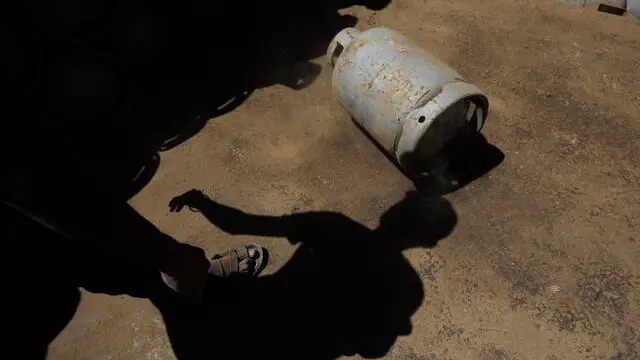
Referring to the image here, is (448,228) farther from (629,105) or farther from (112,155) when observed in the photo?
(112,155)

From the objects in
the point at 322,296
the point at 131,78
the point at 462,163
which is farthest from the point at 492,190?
the point at 131,78

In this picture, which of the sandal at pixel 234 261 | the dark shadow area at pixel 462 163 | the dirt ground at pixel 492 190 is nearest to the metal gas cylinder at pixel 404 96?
the dark shadow area at pixel 462 163

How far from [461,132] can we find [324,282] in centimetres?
187

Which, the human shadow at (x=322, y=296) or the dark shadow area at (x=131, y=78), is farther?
the human shadow at (x=322, y=296)

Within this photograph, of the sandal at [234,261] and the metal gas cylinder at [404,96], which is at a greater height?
the metal gas cylinder at [404,96]

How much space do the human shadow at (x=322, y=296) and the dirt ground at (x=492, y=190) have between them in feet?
0.15

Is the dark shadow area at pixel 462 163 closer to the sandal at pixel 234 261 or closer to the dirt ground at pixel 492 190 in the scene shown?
the dirt ground at pixel 492 190

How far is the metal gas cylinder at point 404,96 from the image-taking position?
3789 millimetres

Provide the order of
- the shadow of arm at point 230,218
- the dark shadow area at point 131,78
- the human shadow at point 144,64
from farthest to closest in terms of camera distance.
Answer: the human shadow at point 144,64 → the shadow of arm at point 230,218 → the dark shadow area at point 131,78

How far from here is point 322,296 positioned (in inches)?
145

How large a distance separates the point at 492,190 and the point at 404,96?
1.15 meters

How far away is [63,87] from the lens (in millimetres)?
4777

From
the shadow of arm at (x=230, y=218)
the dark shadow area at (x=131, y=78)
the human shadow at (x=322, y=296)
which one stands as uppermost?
the dark shadow area at (x=131, y=78)

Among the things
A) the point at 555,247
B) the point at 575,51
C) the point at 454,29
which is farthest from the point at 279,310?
the point at 575,51
